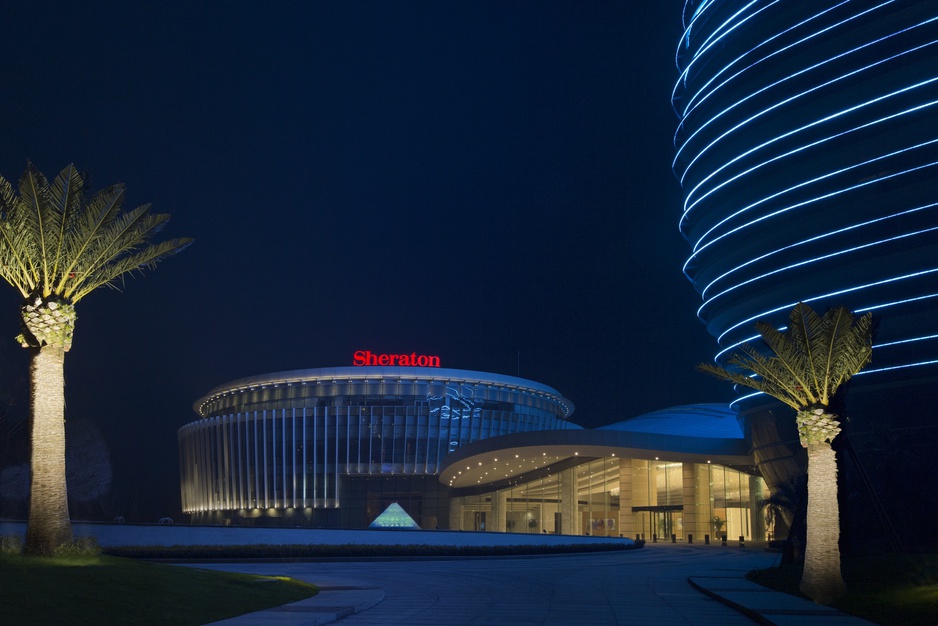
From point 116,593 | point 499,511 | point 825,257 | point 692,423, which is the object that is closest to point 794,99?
point 825,257

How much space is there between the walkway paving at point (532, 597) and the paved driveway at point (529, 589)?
3 cm

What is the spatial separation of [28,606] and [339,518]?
93025 millimetres

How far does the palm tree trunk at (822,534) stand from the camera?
25125mm

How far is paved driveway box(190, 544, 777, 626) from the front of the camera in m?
20.0

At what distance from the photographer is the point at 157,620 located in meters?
16.3

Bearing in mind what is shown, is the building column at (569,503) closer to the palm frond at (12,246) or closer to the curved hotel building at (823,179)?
the curved hotel building at (823,179)

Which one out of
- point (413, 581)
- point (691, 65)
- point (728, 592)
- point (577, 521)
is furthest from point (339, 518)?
point (728, 592)

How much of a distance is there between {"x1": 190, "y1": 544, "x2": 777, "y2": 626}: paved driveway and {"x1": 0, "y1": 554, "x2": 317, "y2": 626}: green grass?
2826 mm

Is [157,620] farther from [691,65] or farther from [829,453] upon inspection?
[691,65]

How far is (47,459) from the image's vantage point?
21.6 m

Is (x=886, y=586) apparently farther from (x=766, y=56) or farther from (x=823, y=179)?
(x=766, y=56)

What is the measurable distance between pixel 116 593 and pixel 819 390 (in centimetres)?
2026

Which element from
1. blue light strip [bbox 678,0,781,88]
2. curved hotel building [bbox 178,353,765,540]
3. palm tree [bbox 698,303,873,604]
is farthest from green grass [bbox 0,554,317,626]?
curved hotel building [bbox 178,353,765,540]

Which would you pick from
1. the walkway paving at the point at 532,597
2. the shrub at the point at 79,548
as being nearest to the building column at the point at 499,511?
the walkway paving at the point at 532,597
